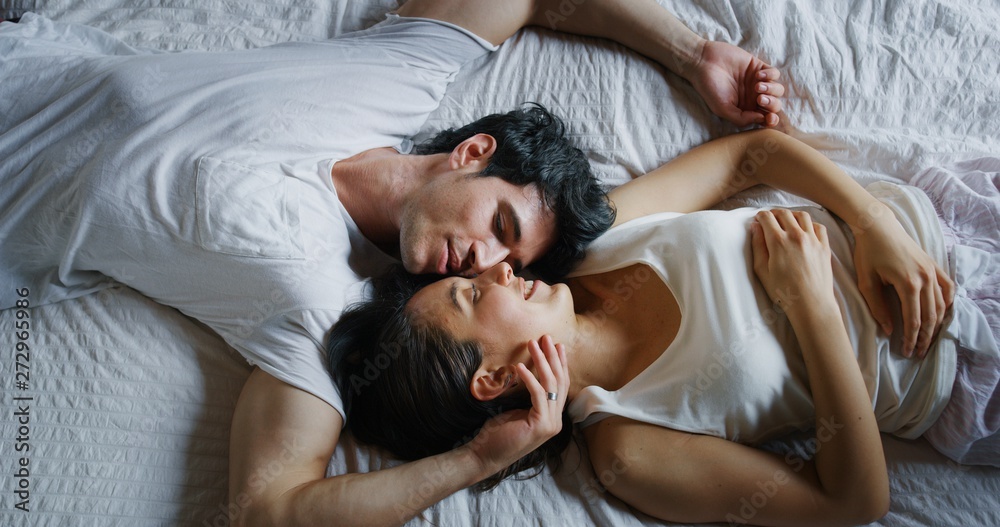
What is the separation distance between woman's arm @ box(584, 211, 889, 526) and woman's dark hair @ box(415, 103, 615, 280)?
38 cm

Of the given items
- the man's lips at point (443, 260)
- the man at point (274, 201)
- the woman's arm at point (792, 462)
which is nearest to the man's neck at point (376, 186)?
the man at point (274, 201)

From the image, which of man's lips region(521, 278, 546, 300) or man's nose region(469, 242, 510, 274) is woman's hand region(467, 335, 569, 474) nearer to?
man's lips region(521, 278, 546, 300)

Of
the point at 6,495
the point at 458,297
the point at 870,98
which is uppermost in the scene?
the point at 870,98

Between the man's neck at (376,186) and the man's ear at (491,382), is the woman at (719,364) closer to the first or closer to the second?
the man's ear at (491,382)

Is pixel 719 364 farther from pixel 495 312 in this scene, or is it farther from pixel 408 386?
pixel 408 386

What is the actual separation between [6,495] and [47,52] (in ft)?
3.34

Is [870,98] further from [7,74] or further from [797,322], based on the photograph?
[7,74]

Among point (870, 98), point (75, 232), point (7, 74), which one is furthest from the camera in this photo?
A: point (870, 98)

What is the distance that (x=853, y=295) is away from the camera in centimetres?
133

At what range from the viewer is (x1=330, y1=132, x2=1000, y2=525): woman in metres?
1.20

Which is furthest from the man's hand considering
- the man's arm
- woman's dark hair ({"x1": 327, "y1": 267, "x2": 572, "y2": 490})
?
woman's dark hair ({"x1": 327, "y1": 267, "x2": 572, "y2": 490})

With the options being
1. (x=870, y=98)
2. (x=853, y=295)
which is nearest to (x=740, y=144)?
(x=870, y=98)

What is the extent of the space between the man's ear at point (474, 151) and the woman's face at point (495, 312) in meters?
0.29

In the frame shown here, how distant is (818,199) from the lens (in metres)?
1.49
